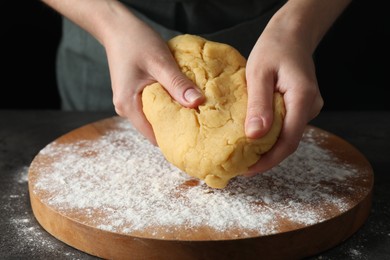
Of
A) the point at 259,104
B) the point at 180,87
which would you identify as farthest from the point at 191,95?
the point at 259,104

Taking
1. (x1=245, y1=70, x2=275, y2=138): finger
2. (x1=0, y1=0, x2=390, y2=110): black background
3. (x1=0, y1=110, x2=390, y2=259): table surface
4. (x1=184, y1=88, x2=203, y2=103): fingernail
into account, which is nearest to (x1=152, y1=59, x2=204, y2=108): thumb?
(x1=184, y1=88, x2=203, y2=103): fingernail

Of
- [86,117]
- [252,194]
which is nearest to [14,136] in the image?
[86,117]

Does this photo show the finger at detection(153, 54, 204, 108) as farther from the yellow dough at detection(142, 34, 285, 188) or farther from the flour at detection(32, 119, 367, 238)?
the flour at detection(32, 119, 367, 238)

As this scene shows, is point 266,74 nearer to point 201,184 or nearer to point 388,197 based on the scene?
point 201,184

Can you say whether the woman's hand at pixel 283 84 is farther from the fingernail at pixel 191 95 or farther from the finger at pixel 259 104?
the fingernail at pixel 191 95

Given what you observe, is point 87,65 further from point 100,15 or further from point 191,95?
point 191,95

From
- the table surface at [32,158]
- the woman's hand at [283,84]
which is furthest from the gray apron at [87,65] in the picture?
the woman's hand at [283,84]
